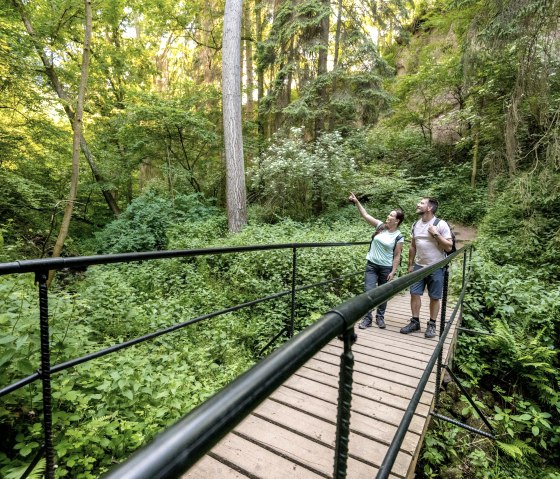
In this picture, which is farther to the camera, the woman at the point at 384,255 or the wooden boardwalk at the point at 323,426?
the woman at the point at 384,255

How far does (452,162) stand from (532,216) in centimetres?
688

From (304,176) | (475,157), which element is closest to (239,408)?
(304,176)

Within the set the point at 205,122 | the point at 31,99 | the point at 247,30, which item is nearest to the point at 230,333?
the point at 31,99

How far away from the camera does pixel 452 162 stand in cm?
1344

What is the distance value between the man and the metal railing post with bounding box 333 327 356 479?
11.6 ft

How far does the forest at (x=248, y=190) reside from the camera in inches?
112

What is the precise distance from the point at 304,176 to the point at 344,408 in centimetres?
989

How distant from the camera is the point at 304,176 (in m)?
10.3

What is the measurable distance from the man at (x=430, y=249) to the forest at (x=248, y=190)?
0.97 m

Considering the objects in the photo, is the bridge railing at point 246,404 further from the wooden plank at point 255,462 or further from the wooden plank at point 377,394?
the wooden plank at point 377,394

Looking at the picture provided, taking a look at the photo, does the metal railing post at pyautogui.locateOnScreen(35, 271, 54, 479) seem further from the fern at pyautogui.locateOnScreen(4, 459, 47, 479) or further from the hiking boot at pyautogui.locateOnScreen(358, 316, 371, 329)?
the hiking boot at pyautogui.locateOnScreen(358, 316, 371, 329)

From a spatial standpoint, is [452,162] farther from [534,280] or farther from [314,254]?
[314,254]

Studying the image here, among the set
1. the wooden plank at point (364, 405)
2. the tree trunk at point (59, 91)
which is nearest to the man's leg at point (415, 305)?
the wooden plank at point (364, 405)

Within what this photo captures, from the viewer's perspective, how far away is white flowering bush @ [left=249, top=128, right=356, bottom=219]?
10133mm
